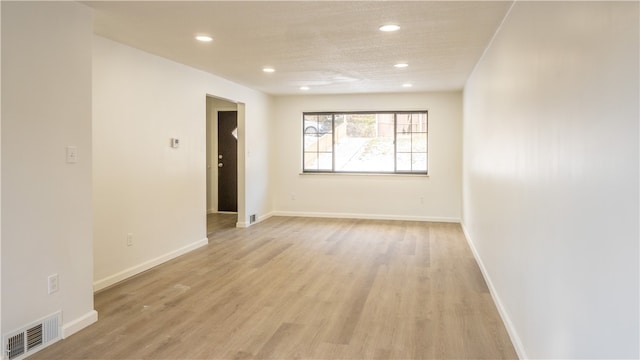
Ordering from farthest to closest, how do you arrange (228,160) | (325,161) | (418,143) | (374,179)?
(228,160), (325,161), (374,179), (418,143)

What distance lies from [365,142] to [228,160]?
2.68 m

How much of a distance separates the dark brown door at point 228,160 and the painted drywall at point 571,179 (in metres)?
5.97

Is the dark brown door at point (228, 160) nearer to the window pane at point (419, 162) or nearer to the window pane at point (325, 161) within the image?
the window pane at point (325, 161)

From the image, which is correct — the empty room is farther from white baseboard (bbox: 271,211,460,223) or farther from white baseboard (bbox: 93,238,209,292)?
white baseboard (bbox: 271,211,460,223)

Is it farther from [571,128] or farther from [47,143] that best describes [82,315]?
[571,128]

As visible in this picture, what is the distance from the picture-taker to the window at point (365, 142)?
7.73 m

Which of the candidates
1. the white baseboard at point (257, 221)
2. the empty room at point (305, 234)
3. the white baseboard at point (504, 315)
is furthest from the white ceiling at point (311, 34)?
the white baseboard at point (257, 221)

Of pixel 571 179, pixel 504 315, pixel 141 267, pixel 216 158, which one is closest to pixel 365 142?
pixel 216 158

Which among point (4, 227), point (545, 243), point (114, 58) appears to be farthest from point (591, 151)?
point (114, 58)

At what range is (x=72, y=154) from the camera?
2.85 metres

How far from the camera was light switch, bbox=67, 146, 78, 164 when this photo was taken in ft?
9.25

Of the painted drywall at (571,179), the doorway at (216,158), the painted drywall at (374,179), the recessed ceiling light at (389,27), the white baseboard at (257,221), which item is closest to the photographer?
the painted drywall at (571,179)

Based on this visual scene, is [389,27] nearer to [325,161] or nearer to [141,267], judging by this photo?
[141,267]

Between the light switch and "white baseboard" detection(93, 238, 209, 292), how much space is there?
4.51ft
